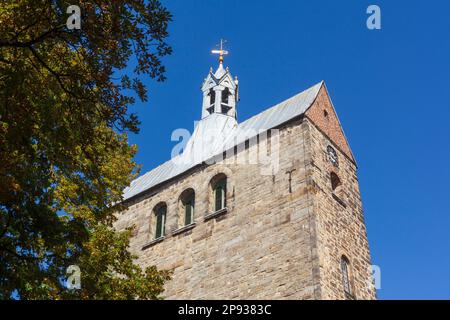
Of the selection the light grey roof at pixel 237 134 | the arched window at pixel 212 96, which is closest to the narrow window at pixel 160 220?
the light grey roof at pixel 237 134

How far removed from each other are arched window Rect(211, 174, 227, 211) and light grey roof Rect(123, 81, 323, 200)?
1160mm

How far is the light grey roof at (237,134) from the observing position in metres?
26.7

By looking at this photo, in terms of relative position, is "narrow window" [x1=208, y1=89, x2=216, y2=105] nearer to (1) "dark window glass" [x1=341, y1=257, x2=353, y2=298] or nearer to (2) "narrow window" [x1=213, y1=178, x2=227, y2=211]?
(2) "narrow window" [x1=213, y1=178, x2=227, y2=211]

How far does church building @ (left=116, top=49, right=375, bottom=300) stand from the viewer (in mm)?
22062

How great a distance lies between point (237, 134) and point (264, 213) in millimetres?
5597

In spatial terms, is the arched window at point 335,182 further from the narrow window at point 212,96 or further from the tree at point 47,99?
the tree at point 47,99

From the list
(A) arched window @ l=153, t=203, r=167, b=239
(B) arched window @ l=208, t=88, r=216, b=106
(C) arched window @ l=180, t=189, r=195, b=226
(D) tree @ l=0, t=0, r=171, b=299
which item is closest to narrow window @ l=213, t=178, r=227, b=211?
(C) arched window @ l=180, t=189, r=195, b=226

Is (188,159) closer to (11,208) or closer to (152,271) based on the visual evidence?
(152,271)

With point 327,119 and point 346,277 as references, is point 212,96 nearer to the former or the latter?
point 327,119

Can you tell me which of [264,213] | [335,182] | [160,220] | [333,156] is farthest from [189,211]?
[333,156]
